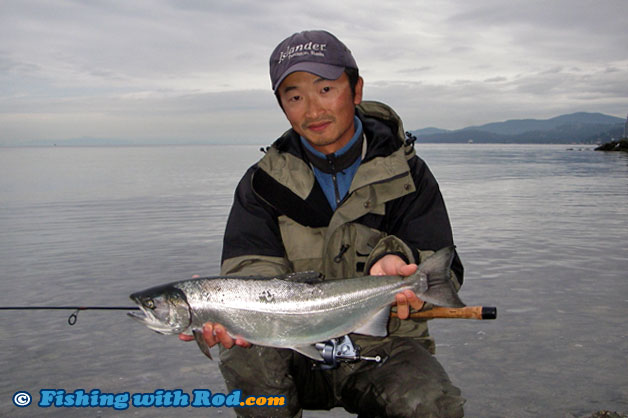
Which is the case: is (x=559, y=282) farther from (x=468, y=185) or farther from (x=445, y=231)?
(x=468, y=185)

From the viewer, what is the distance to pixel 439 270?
12.9 ft

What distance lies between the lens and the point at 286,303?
4043mm

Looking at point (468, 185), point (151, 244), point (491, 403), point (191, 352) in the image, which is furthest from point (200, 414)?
point (468, 185)

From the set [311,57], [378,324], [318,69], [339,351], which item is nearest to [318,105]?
[318,69]

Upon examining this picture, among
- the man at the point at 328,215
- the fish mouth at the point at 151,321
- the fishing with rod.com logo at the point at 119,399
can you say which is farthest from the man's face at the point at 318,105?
the fishing with rod.com logo at the point at 119,399

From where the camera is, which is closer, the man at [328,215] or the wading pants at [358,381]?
the wading pants at [358,381]

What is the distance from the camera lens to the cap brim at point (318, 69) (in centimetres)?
462

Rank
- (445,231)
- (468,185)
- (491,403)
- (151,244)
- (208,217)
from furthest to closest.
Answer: (468,185), (208,217), (151,244), (491,403), (445,231)

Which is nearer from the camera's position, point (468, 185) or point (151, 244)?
point (151, 244)

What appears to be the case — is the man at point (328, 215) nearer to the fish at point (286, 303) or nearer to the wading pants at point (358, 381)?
the wading pants at point (358, 381)

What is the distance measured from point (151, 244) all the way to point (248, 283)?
981cm

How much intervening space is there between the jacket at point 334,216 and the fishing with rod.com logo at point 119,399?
Result: 1.70 m

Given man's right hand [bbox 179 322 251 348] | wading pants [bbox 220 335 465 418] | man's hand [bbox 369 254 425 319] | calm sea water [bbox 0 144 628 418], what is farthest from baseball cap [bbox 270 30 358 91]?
calm sea water [bbox 0 144 628 418]

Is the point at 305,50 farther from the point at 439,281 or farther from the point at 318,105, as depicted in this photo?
the point at 439,281
